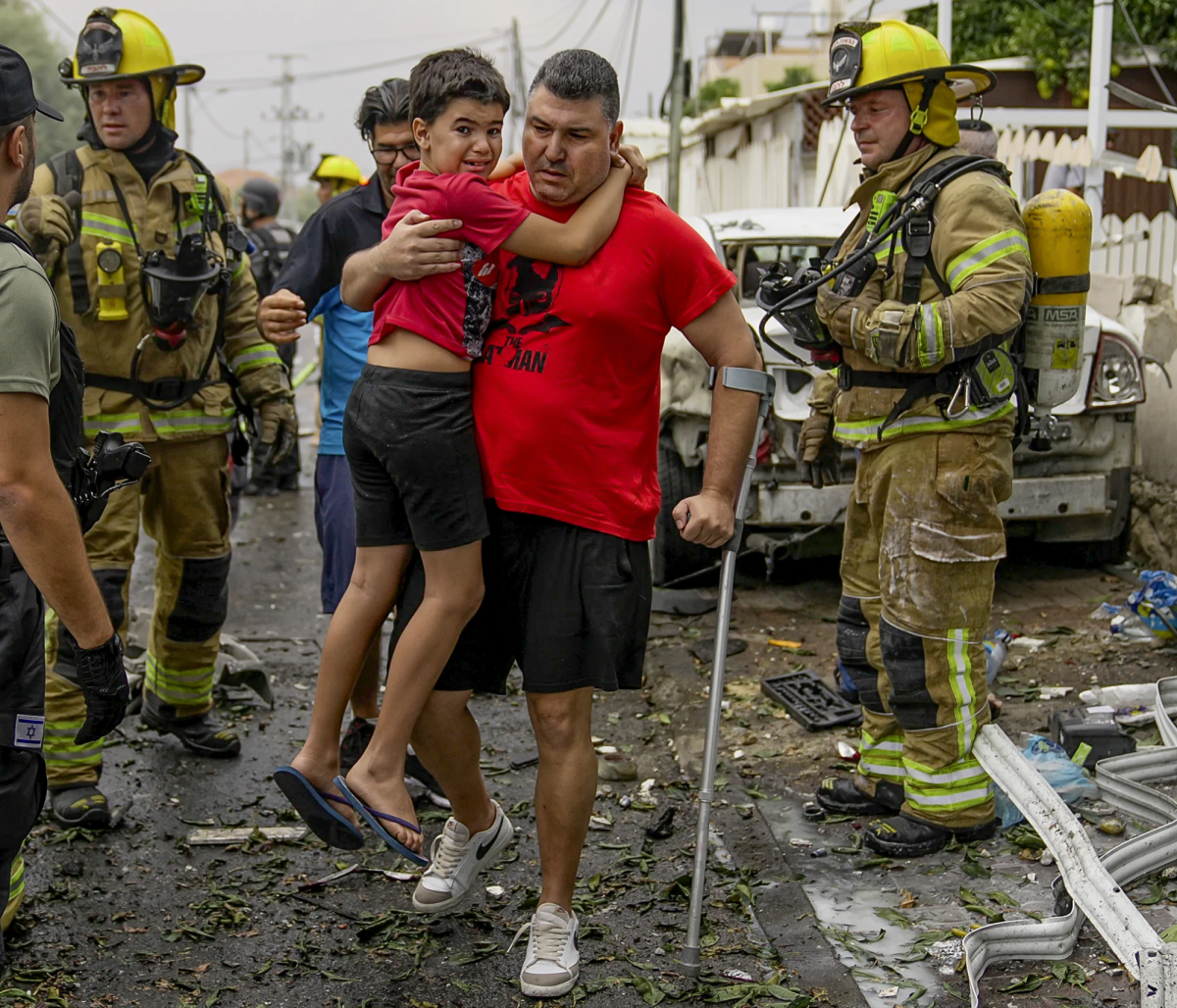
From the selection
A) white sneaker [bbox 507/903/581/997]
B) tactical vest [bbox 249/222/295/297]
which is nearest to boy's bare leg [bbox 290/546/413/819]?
white sneaker [bbox 507/903/581/997]

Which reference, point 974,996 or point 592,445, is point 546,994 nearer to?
point 974,996

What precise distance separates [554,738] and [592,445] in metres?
0.75

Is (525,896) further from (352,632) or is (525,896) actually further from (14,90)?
(14,90)

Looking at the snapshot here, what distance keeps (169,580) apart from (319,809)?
6.46 feet

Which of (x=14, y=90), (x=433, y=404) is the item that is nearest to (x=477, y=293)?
(x=433, y=404)

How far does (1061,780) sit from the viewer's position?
168 inches

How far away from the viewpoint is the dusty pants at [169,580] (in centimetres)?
445

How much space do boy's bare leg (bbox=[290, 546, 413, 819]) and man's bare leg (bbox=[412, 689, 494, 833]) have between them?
216 mm

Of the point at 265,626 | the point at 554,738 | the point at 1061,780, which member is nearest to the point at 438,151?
the point at 554,738

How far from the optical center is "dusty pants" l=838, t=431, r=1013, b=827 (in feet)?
13.1

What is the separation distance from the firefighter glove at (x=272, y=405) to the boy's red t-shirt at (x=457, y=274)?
179 centimetres

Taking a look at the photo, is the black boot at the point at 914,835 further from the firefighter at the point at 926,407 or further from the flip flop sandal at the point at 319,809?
the flip flop sandal at the point at 319,809

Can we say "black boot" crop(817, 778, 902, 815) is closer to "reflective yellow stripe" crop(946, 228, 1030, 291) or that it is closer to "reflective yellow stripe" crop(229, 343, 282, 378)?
"reflective yellow stripe" crop(946, 228, 1030, 291)

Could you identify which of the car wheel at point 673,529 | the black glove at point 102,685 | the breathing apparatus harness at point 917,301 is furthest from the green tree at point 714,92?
the black glove at point 102,685
